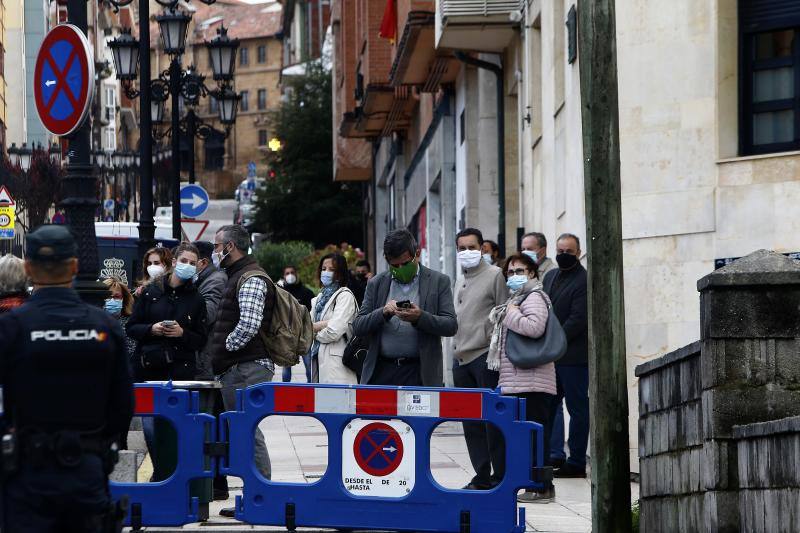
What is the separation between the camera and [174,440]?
11.9 meters

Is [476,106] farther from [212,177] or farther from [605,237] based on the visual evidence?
[212,177]

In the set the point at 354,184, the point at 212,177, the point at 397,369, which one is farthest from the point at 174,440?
the point at 212,177

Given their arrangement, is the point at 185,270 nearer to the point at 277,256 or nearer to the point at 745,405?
Answer: the point at 745,405

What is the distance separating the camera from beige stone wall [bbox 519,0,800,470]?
15.1 meters

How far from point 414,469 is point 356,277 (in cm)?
1785

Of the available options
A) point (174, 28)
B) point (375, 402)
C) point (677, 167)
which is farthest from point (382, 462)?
point (174, 28)

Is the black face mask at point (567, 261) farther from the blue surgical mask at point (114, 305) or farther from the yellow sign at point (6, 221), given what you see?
the yellow sign at point (6, 221)

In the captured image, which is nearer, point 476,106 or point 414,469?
point 414,469

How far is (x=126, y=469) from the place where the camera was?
465 inches

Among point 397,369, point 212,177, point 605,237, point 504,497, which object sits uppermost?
point 212,177

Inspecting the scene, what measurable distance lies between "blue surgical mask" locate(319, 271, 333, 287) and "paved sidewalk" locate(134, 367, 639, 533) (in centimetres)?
165

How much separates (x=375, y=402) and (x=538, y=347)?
9.10 feet

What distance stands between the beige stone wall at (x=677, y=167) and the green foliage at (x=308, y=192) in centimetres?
5694

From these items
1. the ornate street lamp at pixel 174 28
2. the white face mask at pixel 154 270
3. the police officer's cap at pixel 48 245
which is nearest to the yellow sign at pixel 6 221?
the ornate street lamp at pixel 174 28
